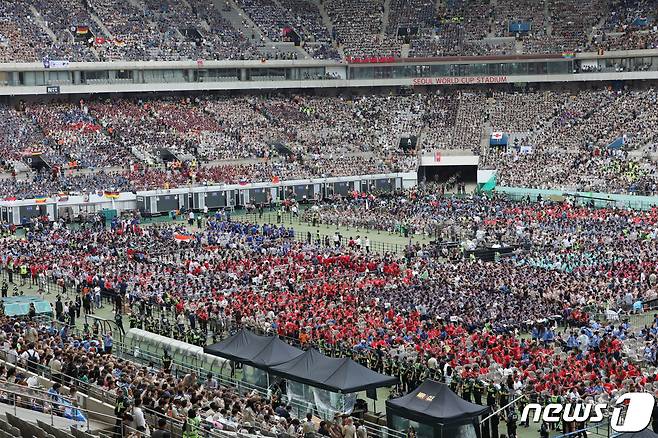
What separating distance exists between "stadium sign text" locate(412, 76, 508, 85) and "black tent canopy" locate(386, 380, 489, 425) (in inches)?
2503

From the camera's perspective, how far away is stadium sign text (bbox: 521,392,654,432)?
20631 mm

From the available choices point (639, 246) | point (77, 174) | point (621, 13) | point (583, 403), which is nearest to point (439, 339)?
point (583, 403)

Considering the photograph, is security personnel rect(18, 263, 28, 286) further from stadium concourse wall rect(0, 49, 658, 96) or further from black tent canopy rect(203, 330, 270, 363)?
stadium concourse wall rect(0, 49, 658, 96)

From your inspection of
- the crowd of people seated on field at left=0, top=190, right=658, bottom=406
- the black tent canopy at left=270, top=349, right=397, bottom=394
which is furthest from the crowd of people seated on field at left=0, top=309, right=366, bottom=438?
the crowd of people seated on field at left=0, top=190, right=658, bottom=406

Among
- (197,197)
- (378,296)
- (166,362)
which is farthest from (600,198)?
(166,362)

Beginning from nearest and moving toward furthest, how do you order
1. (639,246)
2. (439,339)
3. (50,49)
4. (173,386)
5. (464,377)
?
(173,386), (464,377), (439,339), (639,246), (50,49)

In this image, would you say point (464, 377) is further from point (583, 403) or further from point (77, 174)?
point (77, 174)

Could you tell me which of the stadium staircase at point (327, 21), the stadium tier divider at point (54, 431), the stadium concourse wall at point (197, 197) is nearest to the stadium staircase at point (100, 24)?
the stadium staircase at point (327, 21)

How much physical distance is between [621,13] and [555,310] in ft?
184

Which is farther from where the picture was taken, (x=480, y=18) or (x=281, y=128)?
(x=480, y=18)

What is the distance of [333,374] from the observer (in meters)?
25.9

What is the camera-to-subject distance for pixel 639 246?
47031 mm

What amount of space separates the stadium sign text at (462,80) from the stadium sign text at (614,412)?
61333mm

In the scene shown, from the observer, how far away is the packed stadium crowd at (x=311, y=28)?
264 ft
